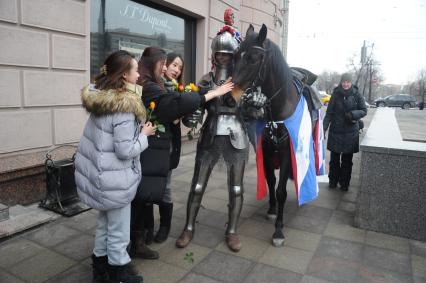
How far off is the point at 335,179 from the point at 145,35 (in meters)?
4.42

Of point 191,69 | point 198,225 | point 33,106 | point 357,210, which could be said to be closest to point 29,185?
point 33,106

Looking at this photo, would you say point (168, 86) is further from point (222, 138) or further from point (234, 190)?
point (234, 190)

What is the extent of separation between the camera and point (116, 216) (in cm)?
240

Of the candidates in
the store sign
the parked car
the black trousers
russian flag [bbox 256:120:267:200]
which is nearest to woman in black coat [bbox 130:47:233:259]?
russian flag [bbox 256:120:267:200]

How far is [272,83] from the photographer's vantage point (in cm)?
322

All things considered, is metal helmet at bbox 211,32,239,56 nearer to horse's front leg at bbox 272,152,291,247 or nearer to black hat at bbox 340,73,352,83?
horse's front leg at bbox 272,152,291,247

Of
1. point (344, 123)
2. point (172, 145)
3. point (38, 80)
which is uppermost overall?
point (38, 80)

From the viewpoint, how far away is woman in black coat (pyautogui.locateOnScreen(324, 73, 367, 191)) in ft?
16.8

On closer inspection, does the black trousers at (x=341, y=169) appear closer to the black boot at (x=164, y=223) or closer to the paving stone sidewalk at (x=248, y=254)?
the paving stone sidewalk at (x=248, y=254)

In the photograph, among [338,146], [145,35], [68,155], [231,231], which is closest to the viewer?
[231,231]

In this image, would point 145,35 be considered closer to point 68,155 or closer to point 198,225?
point 68,155

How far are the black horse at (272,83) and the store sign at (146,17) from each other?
12.8 ft

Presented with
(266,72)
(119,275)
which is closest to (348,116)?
(266,72)

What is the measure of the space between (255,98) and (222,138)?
1.66ft
